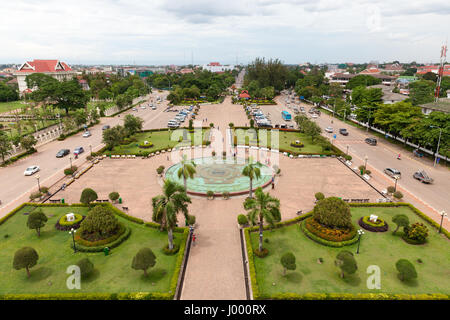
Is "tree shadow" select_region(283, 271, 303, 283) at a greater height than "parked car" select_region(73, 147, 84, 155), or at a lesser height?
lesser

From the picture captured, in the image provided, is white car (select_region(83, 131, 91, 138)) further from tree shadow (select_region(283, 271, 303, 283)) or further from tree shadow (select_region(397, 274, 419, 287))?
tree shadow (select_region(397, 274, 419, 287))

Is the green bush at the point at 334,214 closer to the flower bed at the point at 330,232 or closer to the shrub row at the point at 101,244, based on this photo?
the flower bed at the point at 330,232

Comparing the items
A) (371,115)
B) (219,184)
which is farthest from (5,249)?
(371,115)

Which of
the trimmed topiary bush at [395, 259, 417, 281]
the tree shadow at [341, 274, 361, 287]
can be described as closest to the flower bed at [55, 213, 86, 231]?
the tree shadow at [341, 274, 361, 287]

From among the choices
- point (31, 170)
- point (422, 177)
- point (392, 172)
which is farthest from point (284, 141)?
point (31, 170)

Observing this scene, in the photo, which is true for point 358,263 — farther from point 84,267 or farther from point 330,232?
point 84,267
